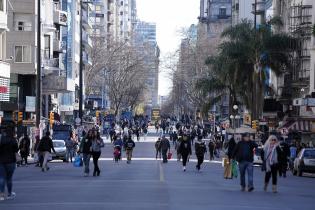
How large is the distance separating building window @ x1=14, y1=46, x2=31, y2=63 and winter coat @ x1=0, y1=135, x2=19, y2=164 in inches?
1835

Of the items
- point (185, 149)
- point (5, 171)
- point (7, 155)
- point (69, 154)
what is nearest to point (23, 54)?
point (69, 154)

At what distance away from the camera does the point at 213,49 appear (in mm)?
109062

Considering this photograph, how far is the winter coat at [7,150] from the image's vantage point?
22.8 meters

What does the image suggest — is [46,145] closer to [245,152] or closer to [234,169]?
[234,169]

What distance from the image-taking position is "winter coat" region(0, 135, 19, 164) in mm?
22797

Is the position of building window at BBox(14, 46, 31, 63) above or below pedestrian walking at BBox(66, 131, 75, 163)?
above

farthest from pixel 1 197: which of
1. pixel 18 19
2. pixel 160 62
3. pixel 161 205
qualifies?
pixel 160 62

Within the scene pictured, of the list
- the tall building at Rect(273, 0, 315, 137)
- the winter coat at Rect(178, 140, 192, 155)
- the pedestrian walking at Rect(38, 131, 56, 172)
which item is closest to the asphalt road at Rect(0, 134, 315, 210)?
the pedestrian walking at Rect(38, 131, 56, 172)

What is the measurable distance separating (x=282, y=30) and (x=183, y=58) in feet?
97.2

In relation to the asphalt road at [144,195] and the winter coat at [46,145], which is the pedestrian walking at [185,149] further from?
the asphalt road at [144,195]

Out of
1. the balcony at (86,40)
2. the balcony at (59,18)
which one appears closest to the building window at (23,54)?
the balcony at (59,18)

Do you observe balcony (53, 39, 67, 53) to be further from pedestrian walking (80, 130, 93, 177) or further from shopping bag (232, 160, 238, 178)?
pedestrian walking (80, 130, 93, 177)

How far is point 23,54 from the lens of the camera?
69125 millimetres

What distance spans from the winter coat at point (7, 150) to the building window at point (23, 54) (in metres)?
46.6
